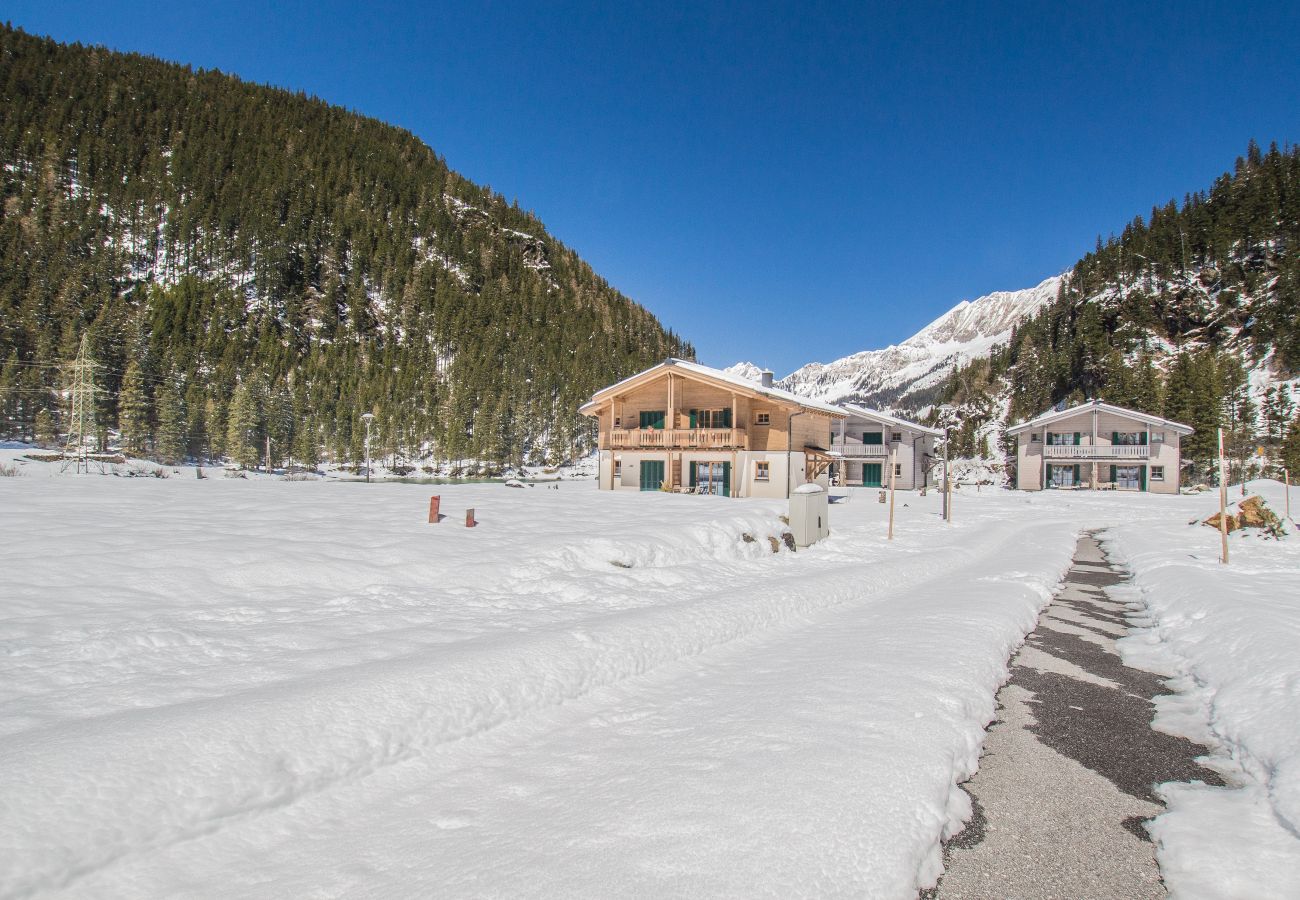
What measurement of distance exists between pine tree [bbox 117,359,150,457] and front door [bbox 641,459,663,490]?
5961 cm

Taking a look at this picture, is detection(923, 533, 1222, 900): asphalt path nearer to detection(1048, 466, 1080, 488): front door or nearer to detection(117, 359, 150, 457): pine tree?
detection(1048, 466, 1080, 488): front door

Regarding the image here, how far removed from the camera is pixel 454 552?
11516mm

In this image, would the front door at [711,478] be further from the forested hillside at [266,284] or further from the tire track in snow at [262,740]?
the forested hillside at [266,284]

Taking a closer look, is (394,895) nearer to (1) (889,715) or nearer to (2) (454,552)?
(1) (889,715)

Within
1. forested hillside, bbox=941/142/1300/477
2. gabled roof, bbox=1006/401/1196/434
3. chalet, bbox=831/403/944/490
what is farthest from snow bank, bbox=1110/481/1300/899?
forested hillside, bbox=941/142/1300/477

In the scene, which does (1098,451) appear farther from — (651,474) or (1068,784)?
(1068,784)

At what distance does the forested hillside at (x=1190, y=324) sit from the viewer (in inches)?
2645

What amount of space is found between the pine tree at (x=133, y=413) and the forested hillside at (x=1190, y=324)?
108 m

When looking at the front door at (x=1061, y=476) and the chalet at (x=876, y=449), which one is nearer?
the chalet at (x=876, y=449)

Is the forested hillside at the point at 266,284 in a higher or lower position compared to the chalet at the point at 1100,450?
higher

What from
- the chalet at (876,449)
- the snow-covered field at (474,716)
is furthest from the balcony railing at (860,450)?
the snow-covered field at (474,716)

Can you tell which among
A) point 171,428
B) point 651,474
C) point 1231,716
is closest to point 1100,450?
point 651,474

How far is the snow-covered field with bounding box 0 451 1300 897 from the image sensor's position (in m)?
3.58

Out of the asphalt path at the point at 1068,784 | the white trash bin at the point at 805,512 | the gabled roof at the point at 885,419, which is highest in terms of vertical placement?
the gabled roof at the point at 885,419
